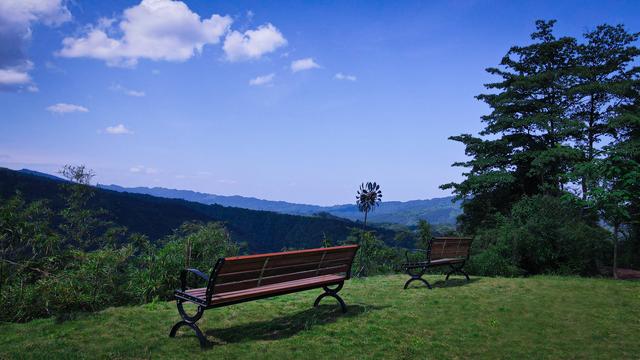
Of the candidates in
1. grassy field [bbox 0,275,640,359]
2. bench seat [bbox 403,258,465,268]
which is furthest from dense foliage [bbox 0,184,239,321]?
bench seat [bbox 403,258,465,268]

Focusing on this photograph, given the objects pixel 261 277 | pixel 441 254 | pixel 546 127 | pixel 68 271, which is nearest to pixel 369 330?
pixel 261 277

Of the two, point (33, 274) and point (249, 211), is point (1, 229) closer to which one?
point (33, 274)

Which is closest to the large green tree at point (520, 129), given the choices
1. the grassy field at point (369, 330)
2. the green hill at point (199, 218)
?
the grassy field at point (369, 330)

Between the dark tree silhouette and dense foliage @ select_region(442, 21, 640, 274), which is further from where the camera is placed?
the dark tree silhouette

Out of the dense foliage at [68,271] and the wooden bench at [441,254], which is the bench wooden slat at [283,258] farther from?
the dense foliage at [68,271]

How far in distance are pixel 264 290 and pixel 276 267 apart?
36 cm

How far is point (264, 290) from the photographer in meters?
4.77

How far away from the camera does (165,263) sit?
7.66 meters

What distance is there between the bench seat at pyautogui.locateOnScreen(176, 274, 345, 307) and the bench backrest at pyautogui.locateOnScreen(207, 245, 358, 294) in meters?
0.05

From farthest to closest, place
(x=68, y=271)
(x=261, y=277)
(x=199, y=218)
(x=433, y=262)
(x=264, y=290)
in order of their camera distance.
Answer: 1. (x=199, y=218)
2. (x=433, y=262)
3. (x=68, y=271)
4. (x=261, y=277)
5. (x=264, y=290)

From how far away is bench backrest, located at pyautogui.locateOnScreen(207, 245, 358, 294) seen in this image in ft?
14.5

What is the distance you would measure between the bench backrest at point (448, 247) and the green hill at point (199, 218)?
187ft

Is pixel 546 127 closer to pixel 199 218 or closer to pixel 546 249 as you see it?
pixel 546 249

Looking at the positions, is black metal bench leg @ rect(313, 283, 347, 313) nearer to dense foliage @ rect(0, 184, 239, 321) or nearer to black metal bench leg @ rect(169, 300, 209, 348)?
black metal bench leg @ rect(169, 300, 209, 348)
